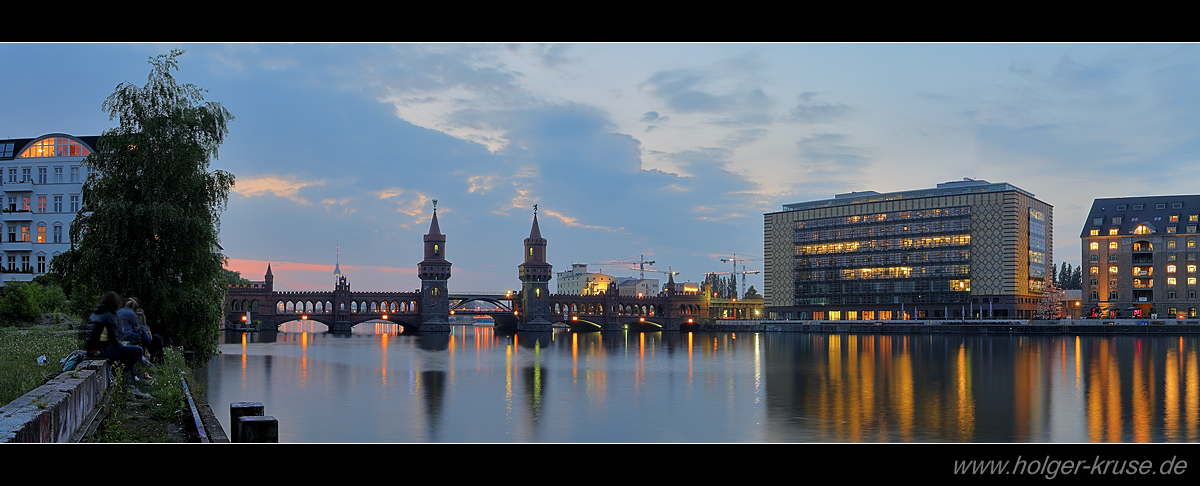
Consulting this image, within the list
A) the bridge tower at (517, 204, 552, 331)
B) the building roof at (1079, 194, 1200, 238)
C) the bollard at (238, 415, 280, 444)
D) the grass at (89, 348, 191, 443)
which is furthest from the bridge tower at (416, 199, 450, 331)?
the bollard at (238, 415, 280, 444)

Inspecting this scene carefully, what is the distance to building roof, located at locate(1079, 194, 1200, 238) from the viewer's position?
149 meters

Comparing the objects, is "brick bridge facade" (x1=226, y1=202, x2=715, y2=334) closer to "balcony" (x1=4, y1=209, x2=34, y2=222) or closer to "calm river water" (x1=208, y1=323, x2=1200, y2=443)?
"balcony" (x1=4, y1=209, x2=34, y2=222)

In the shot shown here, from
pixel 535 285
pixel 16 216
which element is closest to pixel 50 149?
pixel 16 216

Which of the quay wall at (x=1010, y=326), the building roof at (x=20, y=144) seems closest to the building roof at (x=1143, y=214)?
the quay wall at (x=1010, y=326)

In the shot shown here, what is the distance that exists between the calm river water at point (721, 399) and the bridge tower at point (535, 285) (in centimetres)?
10310

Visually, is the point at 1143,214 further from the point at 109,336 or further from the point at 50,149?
the point at 109,336

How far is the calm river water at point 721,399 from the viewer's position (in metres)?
31.6

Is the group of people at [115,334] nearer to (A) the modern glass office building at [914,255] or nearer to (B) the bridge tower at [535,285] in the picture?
(A) the modern glass office building at [914,255]
